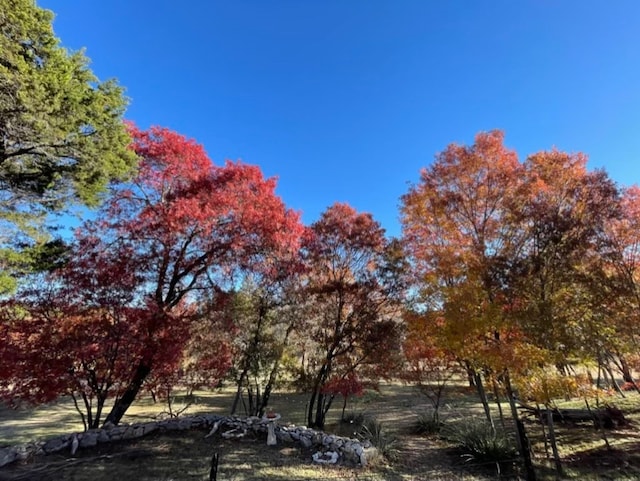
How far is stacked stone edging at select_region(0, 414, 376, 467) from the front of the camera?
6136 mm

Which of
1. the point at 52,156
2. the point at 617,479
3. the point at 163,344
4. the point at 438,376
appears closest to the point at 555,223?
the point at 617,479

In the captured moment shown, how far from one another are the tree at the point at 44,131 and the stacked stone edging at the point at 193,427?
4449 millimetres

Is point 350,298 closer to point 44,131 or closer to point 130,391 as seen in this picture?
point 130,391

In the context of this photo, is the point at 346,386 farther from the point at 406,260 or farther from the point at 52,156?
the point at 52,156

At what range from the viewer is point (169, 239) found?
7.31 m

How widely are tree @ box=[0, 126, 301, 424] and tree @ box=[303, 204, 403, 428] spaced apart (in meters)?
1.59

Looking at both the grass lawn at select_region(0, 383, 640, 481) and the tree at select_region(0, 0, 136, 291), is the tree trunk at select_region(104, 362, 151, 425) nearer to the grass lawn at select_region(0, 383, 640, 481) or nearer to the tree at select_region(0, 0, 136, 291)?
the grass lawn at select_region(0, 383, 640, 481)

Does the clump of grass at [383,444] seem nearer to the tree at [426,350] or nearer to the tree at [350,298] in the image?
the tree at [350,298]

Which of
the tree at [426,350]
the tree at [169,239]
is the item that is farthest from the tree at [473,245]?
the tree at [169,239]

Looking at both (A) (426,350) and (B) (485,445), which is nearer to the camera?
(B) (485,445)

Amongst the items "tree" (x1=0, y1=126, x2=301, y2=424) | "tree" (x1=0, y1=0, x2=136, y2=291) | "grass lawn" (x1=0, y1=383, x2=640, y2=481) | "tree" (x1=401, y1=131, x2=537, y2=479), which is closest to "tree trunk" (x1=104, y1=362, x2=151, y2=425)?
"tree" (x1=0, y1=126, x2=301, y2=424)

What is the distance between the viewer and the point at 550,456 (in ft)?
22.6

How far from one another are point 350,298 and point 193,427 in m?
5.58

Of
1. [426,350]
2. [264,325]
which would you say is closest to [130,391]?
[264,325]
